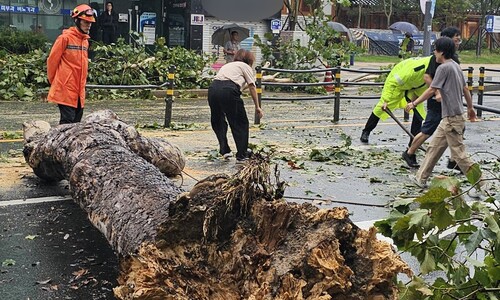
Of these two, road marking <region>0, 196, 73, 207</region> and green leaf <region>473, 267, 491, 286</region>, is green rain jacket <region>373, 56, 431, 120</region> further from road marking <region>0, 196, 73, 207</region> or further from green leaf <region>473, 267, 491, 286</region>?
green leaf <region>473, 267, 491, 286</region>

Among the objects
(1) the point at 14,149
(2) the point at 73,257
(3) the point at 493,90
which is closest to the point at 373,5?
(3) the point at 493,90

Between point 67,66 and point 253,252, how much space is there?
544cm

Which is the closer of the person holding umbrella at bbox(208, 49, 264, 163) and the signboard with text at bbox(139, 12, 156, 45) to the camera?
the person holding umbrella at bbox(208, 49, 264, 163)

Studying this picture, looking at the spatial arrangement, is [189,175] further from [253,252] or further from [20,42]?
[20,42]

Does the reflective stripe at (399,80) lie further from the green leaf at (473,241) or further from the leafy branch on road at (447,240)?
the green leaf at (473,241)

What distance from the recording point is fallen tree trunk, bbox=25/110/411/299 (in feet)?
11.0

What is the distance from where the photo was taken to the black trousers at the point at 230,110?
903 cm

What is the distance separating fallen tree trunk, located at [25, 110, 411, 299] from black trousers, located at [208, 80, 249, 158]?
188 inches

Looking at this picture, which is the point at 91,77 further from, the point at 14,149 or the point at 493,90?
the point at 493,90

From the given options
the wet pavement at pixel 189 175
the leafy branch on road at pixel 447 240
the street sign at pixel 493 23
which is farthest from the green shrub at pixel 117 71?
the street sign at pixel 493 23

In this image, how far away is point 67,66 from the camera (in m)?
8.45

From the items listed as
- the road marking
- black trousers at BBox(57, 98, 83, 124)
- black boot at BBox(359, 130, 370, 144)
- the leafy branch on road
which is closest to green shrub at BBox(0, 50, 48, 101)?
black boot at BBox(359, 130, 370, 144)

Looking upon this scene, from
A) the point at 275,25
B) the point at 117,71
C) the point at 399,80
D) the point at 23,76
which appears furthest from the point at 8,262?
the point at 275,25

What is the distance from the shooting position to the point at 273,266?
3445mm
